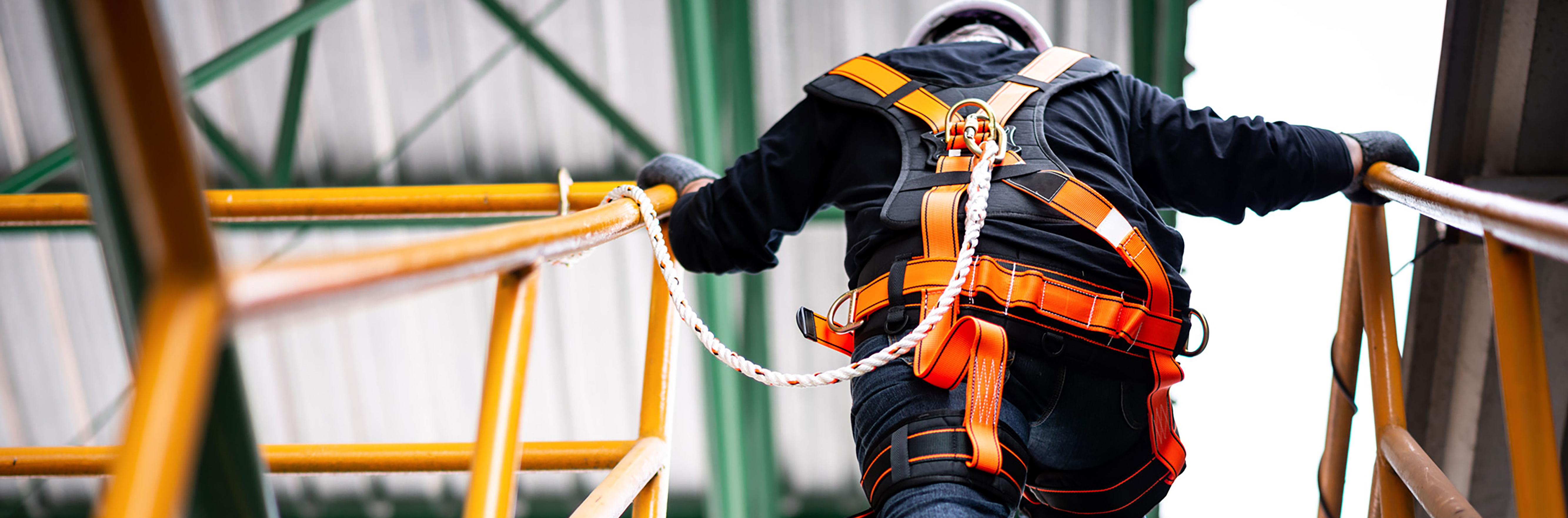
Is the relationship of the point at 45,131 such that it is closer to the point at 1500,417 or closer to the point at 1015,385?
the point at 1015,385

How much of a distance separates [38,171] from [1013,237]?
5288 mm

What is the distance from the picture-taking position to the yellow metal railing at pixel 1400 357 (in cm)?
142

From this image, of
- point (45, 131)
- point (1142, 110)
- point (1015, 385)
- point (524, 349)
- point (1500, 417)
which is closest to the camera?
point (524, 349)

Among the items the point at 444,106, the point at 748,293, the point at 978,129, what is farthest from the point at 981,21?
the point at 444,106

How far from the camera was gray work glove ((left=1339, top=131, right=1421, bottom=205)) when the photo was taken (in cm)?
219

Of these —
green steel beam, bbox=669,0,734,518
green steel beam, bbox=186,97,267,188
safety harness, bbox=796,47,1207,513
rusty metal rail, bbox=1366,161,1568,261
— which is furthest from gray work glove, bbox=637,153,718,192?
green steel beam, bbox=186,97,267,188

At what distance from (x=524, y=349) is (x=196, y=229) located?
0.78m

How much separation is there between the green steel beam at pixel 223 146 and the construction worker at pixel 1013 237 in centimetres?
468

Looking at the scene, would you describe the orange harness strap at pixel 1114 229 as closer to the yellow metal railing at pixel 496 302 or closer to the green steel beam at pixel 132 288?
the yellow metal railing at pixel 496 302

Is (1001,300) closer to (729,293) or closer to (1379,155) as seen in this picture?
(1379,155)

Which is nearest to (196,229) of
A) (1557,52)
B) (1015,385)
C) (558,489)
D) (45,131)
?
(1015,385)

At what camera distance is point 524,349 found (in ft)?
4.67

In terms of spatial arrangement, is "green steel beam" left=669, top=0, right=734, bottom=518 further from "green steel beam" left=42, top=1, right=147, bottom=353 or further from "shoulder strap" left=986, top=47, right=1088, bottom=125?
"green steel beam" left=42, top=1, right=147, bottom=353

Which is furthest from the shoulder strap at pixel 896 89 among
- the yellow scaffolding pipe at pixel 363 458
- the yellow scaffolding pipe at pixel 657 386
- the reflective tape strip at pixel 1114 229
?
the yellow scaffolding pipe at pixel 363 458
